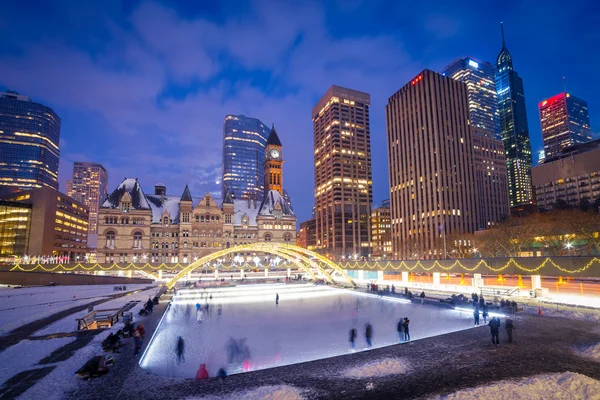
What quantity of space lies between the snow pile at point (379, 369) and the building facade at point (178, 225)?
88.8m

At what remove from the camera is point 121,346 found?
20.4 m

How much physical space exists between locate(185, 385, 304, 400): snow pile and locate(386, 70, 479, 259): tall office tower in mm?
135775

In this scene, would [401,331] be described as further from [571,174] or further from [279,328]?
[571,174]

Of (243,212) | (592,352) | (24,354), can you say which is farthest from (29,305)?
(243,212)

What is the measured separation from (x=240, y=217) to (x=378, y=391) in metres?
98.4

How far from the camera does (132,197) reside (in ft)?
324

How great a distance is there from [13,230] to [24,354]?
136 metres

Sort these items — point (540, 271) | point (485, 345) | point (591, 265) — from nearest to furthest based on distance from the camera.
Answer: point (485, 345) → point (591, 265) → point (540, 271)

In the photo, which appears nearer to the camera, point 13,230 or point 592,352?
point 592,352

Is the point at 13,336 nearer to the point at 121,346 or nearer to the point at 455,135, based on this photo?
the point at 121,346

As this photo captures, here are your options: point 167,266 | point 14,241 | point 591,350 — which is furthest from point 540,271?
point 14,241

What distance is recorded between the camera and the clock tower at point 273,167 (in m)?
136

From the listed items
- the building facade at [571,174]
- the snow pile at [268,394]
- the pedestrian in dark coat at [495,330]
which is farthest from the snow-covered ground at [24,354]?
the building facade at [571,174]

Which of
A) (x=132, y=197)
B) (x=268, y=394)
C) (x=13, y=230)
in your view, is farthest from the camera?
(x=13, y=230)
